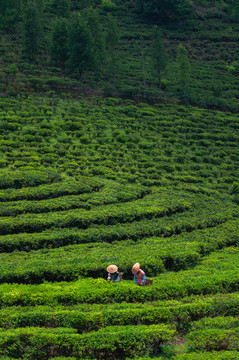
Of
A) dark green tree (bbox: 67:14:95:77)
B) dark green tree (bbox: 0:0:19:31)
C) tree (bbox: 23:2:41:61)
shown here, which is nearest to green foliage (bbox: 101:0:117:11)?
dark green tree (bbox: 0:0:19:31)

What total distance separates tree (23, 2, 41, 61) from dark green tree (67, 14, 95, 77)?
6917mm

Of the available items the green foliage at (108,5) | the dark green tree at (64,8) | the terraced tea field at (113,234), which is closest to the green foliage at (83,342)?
the terraced tea field at (113,234)

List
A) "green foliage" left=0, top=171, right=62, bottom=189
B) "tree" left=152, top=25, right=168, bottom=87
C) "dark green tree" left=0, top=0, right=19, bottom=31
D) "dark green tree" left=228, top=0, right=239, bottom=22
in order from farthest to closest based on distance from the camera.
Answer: "dark green tree" left=228, top=0, right=239, bottom=22
"dark green tree" left=0, top=0, right=19, bottom=31
"tree" left=152, top=25, right=168, bottom=87
"green foliage" left=0, top=171, right=62, bottom=189

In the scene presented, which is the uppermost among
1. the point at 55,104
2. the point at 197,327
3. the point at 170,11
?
the point at 170,11

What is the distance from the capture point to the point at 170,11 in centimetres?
10069

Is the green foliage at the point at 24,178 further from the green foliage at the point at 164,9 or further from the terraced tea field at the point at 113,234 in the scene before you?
the green foliage at the point at 164,9

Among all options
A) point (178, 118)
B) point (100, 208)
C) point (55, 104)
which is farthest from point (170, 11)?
point (100, 208)

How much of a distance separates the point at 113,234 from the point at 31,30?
2192 inches

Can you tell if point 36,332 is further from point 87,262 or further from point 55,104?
point 55,104

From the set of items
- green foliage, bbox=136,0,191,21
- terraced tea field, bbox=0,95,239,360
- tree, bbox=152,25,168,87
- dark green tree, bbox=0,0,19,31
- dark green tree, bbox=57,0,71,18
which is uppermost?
green foliage, bbox=136,0,191,21

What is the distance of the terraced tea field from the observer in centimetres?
1089

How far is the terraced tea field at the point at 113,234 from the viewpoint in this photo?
1089 cm

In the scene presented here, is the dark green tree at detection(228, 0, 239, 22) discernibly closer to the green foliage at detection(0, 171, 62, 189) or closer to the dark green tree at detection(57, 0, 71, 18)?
the dark green tree at detection(57, 0, 71, 18)

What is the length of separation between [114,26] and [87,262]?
63.2 meters
